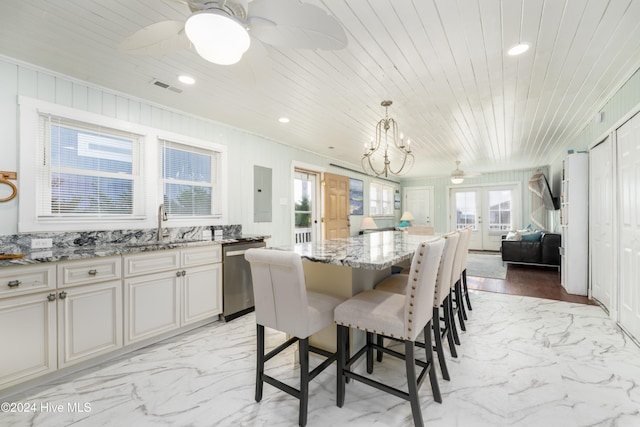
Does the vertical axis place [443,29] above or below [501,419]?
above

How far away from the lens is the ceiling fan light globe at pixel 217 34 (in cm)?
112

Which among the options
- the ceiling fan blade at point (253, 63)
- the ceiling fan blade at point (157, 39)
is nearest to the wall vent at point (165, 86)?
the ceiling fan blade at point (157, 39)

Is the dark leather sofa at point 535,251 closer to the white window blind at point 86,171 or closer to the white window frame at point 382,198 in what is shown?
the white window frame at point 382,198

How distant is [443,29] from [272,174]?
2.97 meters

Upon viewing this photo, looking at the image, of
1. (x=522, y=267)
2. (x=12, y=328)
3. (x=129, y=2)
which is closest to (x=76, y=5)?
(x=129, y=2)

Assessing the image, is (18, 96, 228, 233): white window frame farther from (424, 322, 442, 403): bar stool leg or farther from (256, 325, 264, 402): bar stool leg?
(424, 322, 442, 403): bar stool leg

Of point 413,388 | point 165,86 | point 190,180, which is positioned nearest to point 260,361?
point 413,388

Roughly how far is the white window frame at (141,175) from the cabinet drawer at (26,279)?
0.57m

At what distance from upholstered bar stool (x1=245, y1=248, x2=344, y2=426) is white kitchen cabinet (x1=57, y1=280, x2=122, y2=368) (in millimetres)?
1365

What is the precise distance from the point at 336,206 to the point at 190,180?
2.93m

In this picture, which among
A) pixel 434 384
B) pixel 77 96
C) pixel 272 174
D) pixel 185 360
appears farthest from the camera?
pixel 272 174

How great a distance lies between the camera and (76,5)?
1.62m

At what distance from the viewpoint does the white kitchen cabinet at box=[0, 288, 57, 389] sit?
1766mm

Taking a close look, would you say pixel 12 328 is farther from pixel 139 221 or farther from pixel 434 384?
Answer: pixel 434 384
